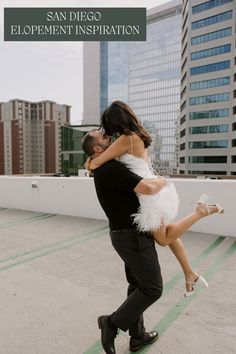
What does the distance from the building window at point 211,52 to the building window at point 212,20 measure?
6058mm

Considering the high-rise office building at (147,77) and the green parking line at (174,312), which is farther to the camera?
the high-rise office building at (147,77)

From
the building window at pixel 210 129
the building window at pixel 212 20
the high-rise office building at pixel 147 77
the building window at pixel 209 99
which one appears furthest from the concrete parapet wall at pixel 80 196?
the high-rise office building at pixel 147 77

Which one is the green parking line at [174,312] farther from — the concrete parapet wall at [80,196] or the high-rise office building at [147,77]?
the high-rise office building at [147,77]

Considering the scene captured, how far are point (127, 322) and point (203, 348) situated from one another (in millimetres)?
711

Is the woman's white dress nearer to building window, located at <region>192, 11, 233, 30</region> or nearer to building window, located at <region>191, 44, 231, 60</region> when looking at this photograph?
building window, located at <region>191, 44, 231, 60</region>

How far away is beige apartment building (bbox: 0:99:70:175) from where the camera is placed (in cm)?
12006

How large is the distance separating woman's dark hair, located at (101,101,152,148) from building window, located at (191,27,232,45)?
262 feet

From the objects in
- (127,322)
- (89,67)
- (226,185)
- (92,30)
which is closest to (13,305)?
(127,322)

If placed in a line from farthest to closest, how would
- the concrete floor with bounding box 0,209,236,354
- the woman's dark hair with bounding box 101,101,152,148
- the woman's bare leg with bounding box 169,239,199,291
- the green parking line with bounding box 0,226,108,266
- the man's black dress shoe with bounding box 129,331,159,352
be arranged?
the green parking line with bounding box 0,226,108,266 < the concrete floor with bounding box 0,209,236,354 < the man's black dress shoe with bounding box 129,331,159,352 < the woman's bare leg with bounding box 169,239,199,291 < the woman's dark hair with bounding box 101,101,152,148

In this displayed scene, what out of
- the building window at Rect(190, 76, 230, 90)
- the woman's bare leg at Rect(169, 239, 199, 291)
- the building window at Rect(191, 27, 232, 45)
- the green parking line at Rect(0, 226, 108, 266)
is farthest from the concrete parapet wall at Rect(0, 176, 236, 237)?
the building window at Rect(191, 27, 232, 45)

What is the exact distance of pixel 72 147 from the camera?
6981 centimetres

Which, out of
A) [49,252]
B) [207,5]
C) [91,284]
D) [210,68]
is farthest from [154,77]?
[91,284]

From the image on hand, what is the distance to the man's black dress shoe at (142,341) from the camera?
2.22 meters

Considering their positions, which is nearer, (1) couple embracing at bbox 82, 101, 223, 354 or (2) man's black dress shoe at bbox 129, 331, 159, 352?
(1) couple embracing at bbox 82, 101, 223, 354
